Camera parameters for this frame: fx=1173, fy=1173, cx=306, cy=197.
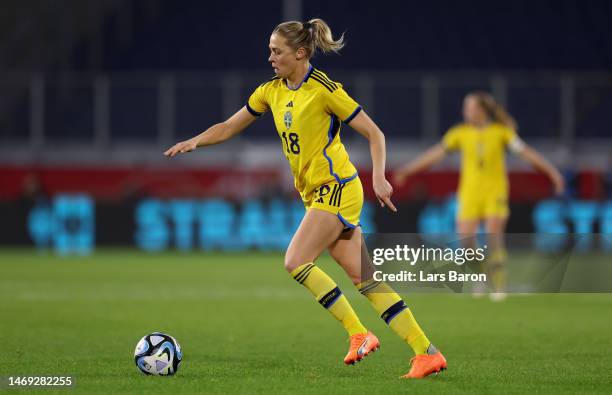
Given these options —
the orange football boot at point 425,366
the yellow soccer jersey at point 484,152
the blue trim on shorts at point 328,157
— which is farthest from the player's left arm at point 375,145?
the yellow soccer jersey at point 484,152

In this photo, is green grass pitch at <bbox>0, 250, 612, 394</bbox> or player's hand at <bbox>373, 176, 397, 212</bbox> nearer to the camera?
player's hand at <bbox>373, 176, 397, 212</bbox>

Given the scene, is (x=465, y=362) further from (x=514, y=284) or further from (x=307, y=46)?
(x=514, y=284)

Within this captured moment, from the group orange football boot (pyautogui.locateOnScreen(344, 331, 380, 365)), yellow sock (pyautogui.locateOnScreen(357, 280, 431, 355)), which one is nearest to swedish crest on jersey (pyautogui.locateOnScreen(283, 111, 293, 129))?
yellow sock (pyautogui.locateOnScreen(357, 280, 431, 355))

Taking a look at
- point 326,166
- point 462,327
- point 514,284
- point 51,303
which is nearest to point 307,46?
point 326,166

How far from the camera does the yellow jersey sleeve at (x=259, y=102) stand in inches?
312

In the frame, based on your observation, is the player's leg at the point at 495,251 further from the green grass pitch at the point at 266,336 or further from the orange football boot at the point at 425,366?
the orange football boot at the point at 425,366

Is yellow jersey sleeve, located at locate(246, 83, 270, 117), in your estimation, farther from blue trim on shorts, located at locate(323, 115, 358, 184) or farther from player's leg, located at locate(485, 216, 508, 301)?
player's leg, located at locate(485, 216, 508, 301)

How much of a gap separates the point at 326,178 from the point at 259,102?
29.6 inches

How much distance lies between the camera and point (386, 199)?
23.7 ft

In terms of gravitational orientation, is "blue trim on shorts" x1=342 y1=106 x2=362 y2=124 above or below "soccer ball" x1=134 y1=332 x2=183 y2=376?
above

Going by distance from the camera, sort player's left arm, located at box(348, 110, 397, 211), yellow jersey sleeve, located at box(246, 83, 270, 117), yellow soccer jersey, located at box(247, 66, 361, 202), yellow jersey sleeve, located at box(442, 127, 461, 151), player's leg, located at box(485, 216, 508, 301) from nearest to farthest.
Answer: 1. player's left arm, located at box(348, 110, 397, 211)
2. yellow soccer jersey, located at box(247, 66, 361, 202)
3. yellow jersey sleeve, located at box(246, 83, 270, 117)
4. player's leg, located at box(485, 216, 508, 301)
5. yellow jersey sleeve, located at box(442, 127, 461, 151)

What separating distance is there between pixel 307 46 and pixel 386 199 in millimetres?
1169

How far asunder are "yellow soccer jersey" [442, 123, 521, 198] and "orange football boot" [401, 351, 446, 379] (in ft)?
22.8

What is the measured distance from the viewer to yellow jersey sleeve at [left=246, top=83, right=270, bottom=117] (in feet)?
26.0
